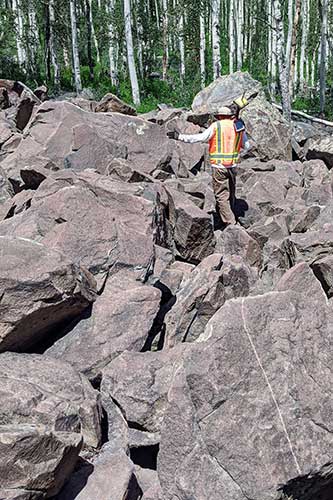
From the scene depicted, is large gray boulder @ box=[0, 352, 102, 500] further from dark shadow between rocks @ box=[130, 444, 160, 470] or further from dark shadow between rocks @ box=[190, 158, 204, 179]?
dark shadow between rocks @ box=[190, 158, 204, 179]

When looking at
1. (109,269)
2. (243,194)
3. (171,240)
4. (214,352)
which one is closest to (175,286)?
(109,269)

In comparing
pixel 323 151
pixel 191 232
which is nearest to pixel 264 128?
pixel 323 151

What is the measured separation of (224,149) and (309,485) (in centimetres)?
682

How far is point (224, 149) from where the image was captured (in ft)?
33.0

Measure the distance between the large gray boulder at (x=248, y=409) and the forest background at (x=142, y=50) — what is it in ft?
66.5

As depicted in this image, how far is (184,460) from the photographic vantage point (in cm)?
428

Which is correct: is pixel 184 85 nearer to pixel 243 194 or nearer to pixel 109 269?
pixel 243 194

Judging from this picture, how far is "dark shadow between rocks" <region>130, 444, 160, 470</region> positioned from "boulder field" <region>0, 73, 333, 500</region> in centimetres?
1

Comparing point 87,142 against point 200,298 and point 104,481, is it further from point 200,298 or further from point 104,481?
point 104,481

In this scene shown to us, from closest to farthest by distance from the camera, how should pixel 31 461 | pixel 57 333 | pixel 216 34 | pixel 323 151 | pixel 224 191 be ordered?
pixel 31 461
pixel 57 333
pixel 224 191
pixel 323 151
pixel 216 34

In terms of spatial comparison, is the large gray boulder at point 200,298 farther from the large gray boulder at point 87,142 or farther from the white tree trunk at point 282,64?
the white tree trunk at point 282,64

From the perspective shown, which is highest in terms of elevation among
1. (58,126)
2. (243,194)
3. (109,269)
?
(58,126)

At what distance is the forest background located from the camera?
26.4m

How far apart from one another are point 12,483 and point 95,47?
41.0 metres
